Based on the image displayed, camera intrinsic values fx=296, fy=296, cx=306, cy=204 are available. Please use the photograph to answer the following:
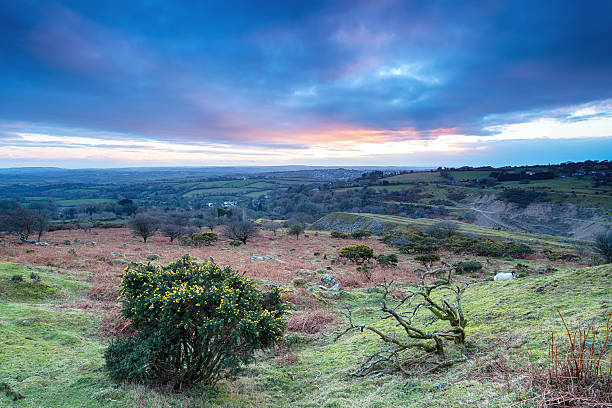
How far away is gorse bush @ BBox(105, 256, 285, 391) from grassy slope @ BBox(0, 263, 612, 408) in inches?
19.5

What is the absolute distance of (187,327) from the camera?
621 centimetres

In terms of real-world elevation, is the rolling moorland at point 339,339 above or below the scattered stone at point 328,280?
above

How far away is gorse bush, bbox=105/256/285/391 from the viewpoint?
608 cm

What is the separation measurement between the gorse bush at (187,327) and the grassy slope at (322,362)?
1.63 ft

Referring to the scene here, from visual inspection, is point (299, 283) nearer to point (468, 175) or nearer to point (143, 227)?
point (143, 227)

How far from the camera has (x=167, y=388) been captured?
6484 mm

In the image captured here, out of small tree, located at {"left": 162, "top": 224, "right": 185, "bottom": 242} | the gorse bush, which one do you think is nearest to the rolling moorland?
the gorse bush

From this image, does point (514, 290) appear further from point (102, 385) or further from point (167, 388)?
point (102, 385)

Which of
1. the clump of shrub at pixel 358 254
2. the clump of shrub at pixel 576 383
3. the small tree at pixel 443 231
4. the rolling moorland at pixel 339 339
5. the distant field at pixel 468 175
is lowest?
the small tree at pixel 443 231

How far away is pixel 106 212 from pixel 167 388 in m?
106

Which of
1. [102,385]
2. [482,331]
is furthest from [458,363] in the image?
[102,385]

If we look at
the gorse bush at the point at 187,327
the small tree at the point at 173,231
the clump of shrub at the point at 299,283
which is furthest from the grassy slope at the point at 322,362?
the small tree at the point at 173,231

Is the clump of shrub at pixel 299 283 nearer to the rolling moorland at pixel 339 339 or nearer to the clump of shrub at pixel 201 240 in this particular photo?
the rolling moorland at pixel 339 339

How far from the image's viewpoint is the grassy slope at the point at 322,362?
220 inches
